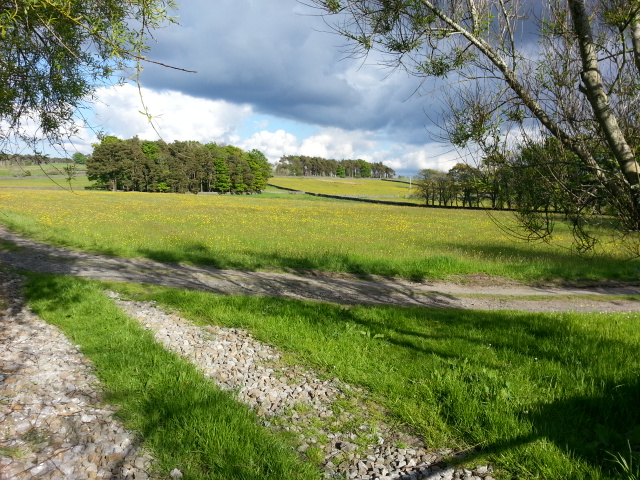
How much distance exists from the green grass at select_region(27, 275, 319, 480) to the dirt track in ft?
16.2

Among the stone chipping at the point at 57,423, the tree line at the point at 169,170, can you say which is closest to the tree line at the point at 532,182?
the stone chipping at the point at 57,423

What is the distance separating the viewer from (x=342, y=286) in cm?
1319

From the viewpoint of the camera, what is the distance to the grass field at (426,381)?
12.4ft

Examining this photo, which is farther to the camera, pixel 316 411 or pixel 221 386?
pixel 221 386

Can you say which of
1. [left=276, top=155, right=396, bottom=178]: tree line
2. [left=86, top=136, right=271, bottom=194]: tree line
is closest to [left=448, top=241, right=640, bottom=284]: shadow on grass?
[left=86, top=136, right=271, bottom=194]: tree line

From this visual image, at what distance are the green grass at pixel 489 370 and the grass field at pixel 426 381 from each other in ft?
0.05


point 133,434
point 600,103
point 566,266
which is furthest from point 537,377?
point 566,266

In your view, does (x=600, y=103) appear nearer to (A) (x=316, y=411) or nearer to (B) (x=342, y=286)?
(A) (x=316, y=411)

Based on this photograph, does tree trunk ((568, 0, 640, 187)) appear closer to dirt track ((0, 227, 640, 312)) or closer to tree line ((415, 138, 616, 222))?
tree line ((415, 138, 616, 222))

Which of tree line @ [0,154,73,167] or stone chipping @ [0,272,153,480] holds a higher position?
tree line @ [0,154,73,167]

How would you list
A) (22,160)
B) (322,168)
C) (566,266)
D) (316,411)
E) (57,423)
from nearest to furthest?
(57,423) < (316,411) < (22,160) < (566,266) < (322,168)

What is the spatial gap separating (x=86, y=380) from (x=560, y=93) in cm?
696

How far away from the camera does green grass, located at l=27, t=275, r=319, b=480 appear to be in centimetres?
Answer: 369

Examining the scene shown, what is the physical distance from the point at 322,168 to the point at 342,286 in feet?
603
